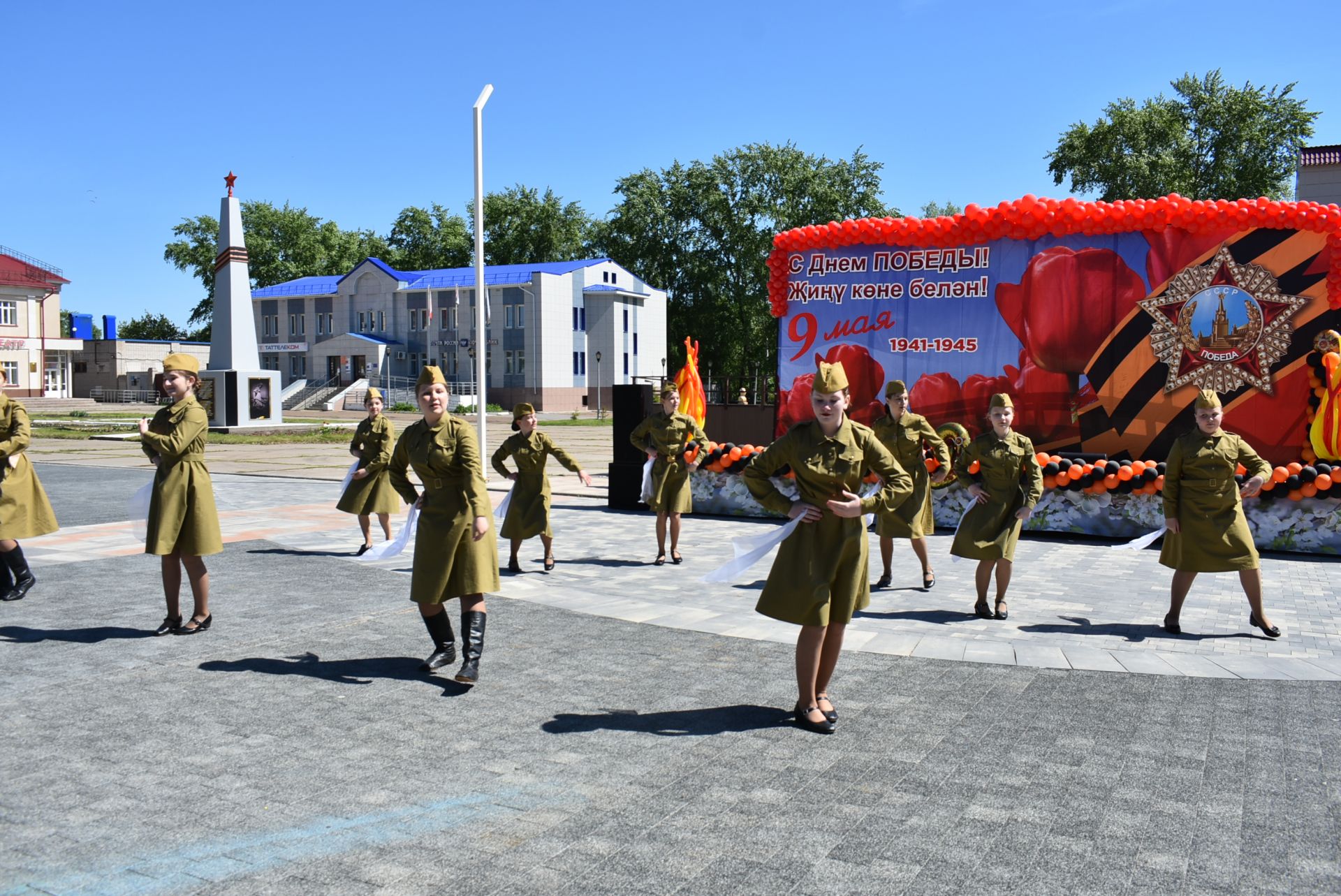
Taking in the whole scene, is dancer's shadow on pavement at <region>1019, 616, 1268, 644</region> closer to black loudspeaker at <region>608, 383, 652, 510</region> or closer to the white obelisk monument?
black loudspeaker at <region>608, 383, 652, 510</region>

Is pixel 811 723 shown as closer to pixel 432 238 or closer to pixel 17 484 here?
pixel 17 484

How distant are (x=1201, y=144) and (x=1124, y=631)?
50335 millimetres

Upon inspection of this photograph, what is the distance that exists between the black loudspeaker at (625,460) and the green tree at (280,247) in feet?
262

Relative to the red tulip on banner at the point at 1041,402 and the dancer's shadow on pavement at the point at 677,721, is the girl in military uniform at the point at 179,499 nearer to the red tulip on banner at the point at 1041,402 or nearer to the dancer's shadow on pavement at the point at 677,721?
the dancer's shadow on pavement at the point at 677,721

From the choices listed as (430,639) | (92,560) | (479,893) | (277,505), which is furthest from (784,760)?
(277,505)

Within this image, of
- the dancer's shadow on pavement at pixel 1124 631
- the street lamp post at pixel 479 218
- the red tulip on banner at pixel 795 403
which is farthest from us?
the street lamp post at pixel 479 218

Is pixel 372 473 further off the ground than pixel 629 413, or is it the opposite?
pixel 629 413

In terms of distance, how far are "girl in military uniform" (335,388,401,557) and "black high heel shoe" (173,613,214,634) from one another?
3.65 meters

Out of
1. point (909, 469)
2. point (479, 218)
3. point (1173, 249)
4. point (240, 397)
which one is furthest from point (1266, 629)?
point (240, 397)

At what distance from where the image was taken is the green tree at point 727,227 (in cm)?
6384

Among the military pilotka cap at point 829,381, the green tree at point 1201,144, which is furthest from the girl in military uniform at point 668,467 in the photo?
the green tree at point 1201,144

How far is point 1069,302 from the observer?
13.2 m

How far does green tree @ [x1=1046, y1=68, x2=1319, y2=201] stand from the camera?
49.1 meters

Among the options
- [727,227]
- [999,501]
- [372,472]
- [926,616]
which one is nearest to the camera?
[999,501]
